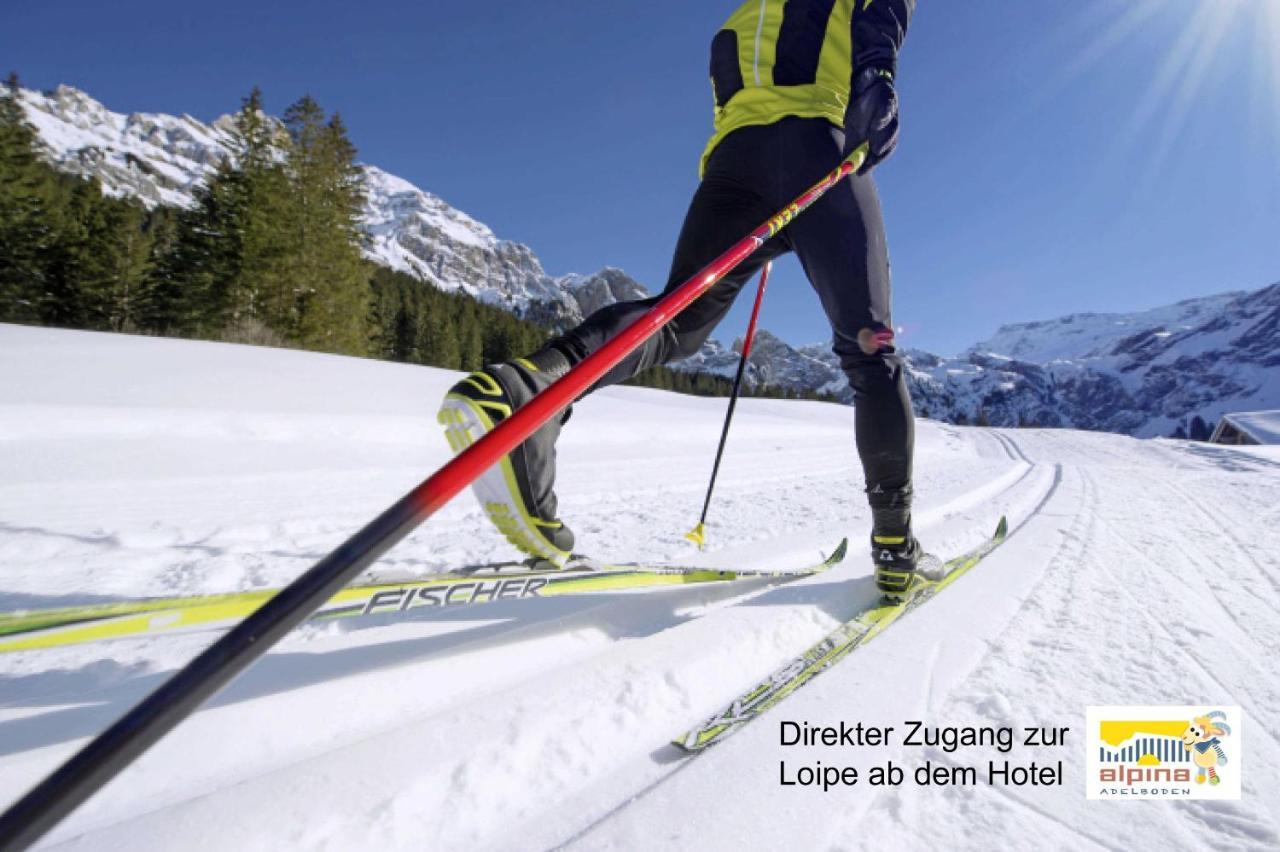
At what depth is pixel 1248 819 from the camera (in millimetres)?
829

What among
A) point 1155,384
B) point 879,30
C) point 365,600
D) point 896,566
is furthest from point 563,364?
point 1155,384

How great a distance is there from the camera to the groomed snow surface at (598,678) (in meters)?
0.78

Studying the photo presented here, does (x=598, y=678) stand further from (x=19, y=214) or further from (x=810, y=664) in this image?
(x=19, y=214)

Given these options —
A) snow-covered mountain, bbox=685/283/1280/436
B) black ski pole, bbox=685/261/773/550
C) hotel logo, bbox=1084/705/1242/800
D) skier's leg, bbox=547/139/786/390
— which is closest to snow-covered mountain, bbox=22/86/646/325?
snow-covered mountain, bbox=685/283/1280/436

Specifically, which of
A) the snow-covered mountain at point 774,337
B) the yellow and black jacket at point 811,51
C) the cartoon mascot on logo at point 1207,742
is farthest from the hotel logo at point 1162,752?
the snow-covered mountain at point 774,337

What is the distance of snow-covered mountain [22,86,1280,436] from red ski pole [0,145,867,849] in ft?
424

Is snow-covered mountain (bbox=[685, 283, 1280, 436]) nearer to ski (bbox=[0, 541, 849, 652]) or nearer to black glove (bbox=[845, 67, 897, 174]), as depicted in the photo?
black glove (bbox=[845, 67, 897, 174])

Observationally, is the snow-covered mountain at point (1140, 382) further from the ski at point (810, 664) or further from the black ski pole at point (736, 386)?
the ski at point (810, 664)

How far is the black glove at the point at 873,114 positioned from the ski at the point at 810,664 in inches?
52.0

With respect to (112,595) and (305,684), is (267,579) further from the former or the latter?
(305,684)

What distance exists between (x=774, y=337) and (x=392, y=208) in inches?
5350

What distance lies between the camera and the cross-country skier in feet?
5.38

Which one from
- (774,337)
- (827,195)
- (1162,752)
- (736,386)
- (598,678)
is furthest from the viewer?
(774,337)

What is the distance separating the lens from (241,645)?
546 mm
